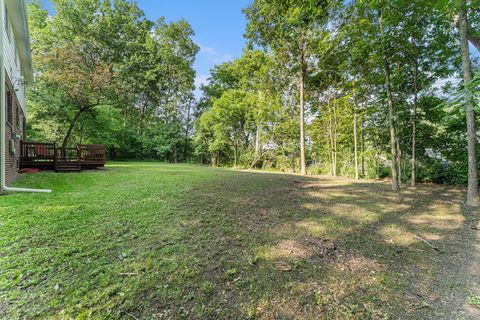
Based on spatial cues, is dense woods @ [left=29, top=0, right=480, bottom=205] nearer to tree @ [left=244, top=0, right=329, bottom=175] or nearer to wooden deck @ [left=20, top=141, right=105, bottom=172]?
tree @ [left=244, top=0, right=329, bottom=175]

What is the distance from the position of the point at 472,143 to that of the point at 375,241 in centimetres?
427

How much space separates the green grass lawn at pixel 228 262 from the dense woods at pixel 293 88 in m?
1.77

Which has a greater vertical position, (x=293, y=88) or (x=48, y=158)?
(x=293, y=88)

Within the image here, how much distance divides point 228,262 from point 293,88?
1381cm

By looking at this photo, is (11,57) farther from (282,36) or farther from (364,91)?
(364,91)

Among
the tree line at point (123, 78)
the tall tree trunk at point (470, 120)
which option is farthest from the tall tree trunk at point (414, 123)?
the tree line at point (123, 78)

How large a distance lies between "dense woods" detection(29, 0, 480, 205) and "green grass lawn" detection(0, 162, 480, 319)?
1.77m

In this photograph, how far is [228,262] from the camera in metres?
2.27

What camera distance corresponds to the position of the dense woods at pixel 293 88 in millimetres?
6301

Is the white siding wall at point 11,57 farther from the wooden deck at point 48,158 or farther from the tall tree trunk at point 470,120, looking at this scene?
the tall tree trunk at point 470,120

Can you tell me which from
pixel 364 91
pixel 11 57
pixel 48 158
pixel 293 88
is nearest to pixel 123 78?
pixel 48 158

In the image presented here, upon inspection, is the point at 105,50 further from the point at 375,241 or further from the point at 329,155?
the point at 375,241

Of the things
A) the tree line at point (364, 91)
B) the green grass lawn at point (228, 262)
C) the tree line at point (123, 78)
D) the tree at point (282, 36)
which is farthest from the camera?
the tree line at point (123, 78)

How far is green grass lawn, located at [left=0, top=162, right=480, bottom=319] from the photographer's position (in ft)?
5.44
